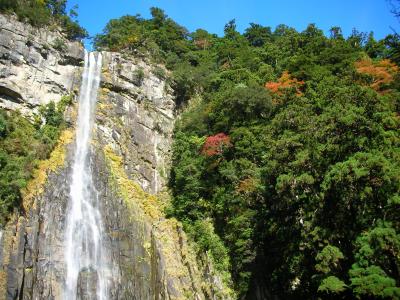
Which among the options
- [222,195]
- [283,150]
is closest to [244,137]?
[222,195]

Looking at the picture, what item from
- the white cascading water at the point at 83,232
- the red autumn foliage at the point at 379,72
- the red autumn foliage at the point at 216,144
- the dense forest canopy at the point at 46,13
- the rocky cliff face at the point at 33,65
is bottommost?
the white cascading water at the point at 83,232

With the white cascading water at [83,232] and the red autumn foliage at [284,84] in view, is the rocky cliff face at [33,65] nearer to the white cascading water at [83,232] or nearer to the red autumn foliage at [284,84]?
the white cascading water at [83,232]

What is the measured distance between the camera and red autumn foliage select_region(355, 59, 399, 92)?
23.9 m

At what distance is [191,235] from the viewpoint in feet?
75.2

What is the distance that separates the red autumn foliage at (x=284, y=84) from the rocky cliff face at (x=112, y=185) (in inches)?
321

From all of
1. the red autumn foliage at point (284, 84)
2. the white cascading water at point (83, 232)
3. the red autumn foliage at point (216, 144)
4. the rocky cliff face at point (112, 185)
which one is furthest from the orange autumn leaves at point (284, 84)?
the white cascading water at point (83, 232)

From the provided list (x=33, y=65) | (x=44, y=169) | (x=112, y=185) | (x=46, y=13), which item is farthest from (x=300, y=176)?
(x=46, y=13)

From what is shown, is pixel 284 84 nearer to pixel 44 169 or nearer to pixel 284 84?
pixel 284 84

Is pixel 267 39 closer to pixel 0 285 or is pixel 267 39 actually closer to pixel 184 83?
pixel 184 83

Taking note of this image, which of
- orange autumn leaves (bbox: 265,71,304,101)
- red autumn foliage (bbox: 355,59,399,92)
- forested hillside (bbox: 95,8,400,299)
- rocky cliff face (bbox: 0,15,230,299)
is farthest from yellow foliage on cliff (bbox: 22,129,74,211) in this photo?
red autumn foliage (bbox: 355,59,399,92)

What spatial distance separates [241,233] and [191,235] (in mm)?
3600

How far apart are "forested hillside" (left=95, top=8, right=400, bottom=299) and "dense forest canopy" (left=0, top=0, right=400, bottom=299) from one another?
0.17ft

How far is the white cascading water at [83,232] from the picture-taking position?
1922cm

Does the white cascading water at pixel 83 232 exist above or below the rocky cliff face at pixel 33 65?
below
